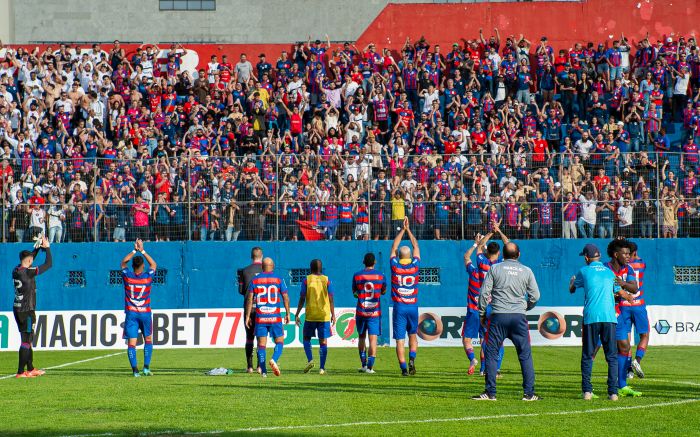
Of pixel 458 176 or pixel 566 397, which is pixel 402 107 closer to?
pixel 458 176

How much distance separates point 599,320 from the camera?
47.1 feet

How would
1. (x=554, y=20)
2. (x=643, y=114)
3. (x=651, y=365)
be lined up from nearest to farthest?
(x=651, y=365) < (x=643, y=114) < (x=554, y=20)

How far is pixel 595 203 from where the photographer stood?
29.9 meters

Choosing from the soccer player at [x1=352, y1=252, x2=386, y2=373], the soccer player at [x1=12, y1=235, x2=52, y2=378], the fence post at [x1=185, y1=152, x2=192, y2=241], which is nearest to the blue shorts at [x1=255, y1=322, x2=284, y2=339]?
the soccer player at [x1=352, y1=252, x2=386, y2=373]

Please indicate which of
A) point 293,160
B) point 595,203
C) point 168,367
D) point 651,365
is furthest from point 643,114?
point 168,367

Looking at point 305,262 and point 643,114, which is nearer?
point 305,262

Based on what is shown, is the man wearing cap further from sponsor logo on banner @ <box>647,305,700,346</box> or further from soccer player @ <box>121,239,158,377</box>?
sponsor logo on banner @ <box>647,305,700,346</box>

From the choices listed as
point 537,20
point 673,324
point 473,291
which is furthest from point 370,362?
point 537,20

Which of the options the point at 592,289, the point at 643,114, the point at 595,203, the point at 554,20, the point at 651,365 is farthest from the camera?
the point at 554,20

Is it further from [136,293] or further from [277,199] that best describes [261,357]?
[277,199]

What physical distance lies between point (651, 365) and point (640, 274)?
3530 millimetres

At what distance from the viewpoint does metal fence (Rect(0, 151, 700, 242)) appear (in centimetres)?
3005

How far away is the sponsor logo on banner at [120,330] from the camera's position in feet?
93.0

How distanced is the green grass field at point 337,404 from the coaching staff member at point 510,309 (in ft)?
1.62
